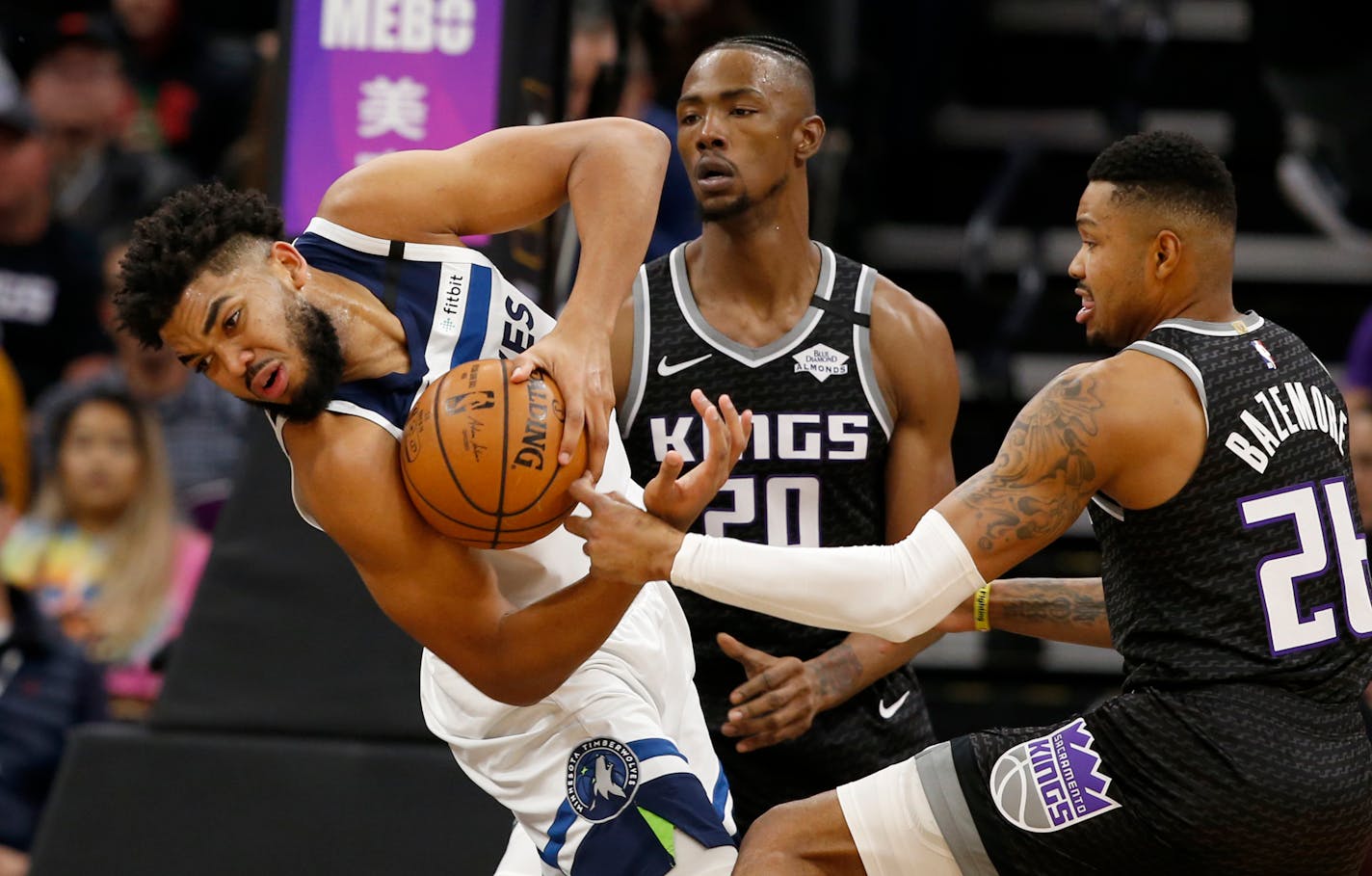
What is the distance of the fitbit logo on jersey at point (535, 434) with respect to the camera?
3.16m

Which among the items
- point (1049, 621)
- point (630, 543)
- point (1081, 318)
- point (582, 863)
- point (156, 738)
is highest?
point (1081, 318)

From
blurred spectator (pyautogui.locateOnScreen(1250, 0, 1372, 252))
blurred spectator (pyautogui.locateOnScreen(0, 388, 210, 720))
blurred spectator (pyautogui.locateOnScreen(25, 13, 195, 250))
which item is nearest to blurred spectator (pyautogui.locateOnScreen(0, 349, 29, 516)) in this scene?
blurred spectator (pyautogui.locateOnScreen(0, 388, 210, 720))

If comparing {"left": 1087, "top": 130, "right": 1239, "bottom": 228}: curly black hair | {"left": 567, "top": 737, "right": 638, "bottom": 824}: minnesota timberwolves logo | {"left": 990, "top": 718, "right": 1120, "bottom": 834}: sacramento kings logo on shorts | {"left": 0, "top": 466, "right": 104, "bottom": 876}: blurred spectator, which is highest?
{"left": 1087, "top": 130, "right": 1239, "bottom": 228}: curly black hair

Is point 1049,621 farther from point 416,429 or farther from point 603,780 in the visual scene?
point 416,429

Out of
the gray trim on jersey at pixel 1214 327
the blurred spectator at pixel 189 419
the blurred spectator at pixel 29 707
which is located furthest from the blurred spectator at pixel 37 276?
the gray trim on jersey at pixel 1214 327

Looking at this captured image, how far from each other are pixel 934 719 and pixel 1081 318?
3484 millimetres

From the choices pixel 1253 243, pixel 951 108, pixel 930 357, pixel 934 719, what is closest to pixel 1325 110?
pixel 1253 243

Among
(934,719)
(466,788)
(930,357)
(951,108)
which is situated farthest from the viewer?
(951,108)

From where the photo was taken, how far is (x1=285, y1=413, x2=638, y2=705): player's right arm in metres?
3.31

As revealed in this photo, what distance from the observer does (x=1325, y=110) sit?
715 centimetres

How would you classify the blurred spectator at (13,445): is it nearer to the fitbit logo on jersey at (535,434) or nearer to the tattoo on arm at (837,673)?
the tattoo on arm at (837,673)

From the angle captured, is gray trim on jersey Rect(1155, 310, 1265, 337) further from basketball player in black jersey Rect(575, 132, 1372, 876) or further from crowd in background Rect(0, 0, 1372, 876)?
crowd in background Rect(0, 0, 1372, 876)

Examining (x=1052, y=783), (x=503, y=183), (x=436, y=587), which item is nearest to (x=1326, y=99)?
(x=503, y=183)

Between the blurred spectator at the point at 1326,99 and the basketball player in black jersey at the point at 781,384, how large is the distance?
3497mm
